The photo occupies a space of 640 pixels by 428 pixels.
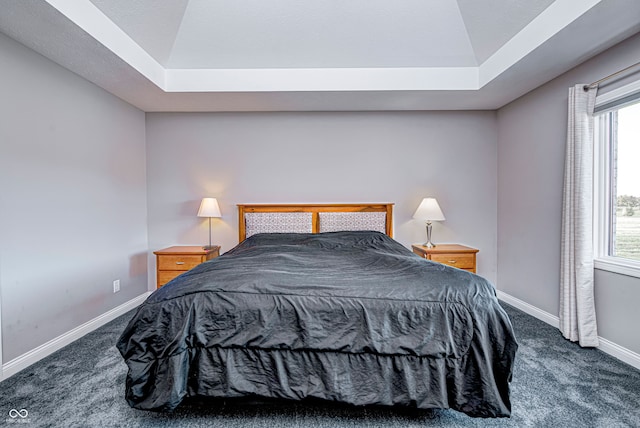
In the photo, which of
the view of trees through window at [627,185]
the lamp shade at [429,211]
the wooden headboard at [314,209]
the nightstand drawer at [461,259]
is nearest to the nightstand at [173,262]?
the wooden headboard at [314,209]

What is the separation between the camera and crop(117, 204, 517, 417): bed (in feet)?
5.03

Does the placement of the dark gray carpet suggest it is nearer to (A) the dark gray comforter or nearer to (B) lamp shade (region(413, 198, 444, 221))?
(A) the dark gray comforter

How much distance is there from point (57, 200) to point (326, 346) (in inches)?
104

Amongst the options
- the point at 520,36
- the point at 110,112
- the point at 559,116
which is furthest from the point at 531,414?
the point at 110,112

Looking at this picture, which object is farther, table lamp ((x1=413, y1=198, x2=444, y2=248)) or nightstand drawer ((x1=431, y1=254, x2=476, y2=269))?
table lamp ((x1=413, y1=198, x2=444, y2=248))

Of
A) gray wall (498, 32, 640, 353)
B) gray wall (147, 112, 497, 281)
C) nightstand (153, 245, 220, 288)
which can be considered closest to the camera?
gray wall (498, 32, 640, 353)

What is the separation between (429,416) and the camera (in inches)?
66.6

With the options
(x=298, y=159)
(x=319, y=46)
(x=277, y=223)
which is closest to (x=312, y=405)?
(x=277, y=223)

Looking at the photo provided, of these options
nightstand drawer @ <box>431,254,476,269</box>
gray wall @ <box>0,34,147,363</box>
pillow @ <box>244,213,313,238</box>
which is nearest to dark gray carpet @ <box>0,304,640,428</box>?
gray wall @ <box>0,34,147,363</box>

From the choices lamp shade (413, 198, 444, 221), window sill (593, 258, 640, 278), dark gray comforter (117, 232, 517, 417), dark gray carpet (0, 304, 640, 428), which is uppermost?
lamp shade (413, 198, 444, 221)

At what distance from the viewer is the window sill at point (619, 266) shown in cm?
225

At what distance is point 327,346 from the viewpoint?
1.55 meters

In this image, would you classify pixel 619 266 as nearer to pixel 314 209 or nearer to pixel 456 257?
pixel 456 257

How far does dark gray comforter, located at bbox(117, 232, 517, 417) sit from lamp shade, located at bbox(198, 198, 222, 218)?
197 centimetres
